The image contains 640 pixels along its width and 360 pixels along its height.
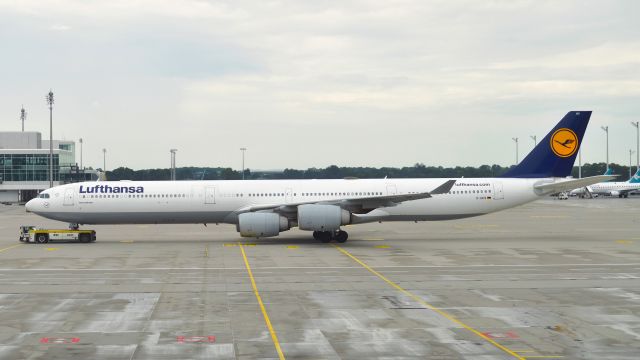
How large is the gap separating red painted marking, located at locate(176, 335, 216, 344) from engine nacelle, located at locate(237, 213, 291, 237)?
20.4 m

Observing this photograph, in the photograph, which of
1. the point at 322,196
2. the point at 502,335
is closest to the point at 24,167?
the point at 322,196

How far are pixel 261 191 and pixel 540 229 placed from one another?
1963 centimetres

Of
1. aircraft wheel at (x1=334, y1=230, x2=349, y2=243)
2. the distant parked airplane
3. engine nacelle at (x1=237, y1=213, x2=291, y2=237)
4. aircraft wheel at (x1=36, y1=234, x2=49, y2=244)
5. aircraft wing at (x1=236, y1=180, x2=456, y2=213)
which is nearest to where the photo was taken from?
engine nacelle at (x1=237, y1=213, x2=291, y2=237)

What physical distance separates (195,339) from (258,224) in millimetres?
20655

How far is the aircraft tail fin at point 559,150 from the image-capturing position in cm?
4094

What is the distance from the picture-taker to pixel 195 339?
598 inches

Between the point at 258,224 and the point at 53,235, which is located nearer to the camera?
the point at 258,224

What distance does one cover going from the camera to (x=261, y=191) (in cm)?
3956

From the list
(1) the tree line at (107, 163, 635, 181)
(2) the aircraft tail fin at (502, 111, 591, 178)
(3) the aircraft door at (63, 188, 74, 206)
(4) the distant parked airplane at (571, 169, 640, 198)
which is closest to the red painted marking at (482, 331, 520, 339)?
(2) the aircraft tail fin at (502, 111, 591, 178)

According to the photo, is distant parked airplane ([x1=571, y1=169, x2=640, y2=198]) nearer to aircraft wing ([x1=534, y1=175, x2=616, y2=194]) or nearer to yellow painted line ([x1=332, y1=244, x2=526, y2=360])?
aircraft wing ([x1=534, y1=175, x2=616, y2=194])

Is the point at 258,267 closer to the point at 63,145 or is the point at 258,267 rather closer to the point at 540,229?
the point at 540,229

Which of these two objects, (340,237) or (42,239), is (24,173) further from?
(340,237)

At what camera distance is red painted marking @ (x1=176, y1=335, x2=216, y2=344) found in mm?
14945

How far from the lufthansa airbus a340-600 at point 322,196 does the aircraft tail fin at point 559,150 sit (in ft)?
0.19
